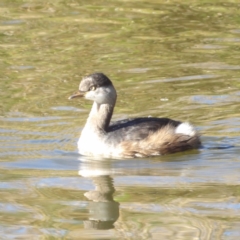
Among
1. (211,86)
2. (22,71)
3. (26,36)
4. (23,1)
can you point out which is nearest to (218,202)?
(211,86)

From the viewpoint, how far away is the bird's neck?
9.41 metres

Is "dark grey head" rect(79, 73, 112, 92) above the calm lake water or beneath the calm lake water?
above

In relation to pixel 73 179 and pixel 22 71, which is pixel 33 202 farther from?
pixel 22 71

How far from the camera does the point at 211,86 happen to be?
446 inches

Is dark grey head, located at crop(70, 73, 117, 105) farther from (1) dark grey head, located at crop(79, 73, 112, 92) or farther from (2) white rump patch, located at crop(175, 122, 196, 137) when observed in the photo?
(2) white rump patch, located at crop(175, 122, 196, 137)

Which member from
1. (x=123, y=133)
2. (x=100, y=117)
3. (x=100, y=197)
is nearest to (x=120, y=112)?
(x=100, y=117)

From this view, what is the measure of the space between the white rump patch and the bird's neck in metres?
0.77

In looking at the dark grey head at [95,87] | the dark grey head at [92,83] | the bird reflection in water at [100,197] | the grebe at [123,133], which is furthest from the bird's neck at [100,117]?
the bird reflection in water at [100,197]

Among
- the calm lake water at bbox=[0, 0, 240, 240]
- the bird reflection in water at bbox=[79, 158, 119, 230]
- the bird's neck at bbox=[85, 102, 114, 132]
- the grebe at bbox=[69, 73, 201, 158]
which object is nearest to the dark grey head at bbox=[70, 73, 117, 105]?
the grebe at bbox=[69, 73, 201, 158]

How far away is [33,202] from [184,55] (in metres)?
5.95

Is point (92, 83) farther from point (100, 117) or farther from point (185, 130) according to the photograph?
point (185, 130)

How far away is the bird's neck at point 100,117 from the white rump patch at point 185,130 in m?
0.77

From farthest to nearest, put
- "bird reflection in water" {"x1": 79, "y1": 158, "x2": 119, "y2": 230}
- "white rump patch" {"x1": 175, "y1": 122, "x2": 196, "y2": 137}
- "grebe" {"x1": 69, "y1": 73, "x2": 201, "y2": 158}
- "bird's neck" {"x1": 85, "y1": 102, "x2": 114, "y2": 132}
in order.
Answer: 1. "bird's neck" {"x1": 85, "y1": 102, "x2": 114, "y2": 132}
2. "white rump patch" {"x1": 175, "y1": 122, "x2": 196, "y2": 137}
3. "grebe" {"x1": 69, "y1": 73, "x2": 201, "y2": 158}
4. "bird reflection in water" {"x1": 79, "y1": 158, "x2": 119, "y2": 230}

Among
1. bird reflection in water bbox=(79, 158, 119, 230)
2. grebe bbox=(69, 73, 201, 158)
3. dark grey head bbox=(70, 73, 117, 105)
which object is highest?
dark grey head bbox=(70, 73, 117, 105)
